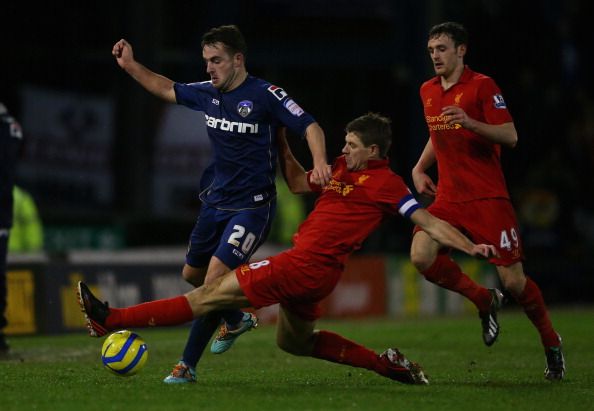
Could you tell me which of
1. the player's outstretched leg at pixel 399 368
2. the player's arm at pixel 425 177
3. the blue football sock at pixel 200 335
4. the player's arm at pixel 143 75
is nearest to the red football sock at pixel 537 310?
the player's arm at pixel 425 177

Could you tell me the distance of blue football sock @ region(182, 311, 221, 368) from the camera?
8273mm

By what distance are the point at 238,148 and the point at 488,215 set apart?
188 centimetres

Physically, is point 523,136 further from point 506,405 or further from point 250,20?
point 506,405

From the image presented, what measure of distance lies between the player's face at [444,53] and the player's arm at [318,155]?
1.32 metres

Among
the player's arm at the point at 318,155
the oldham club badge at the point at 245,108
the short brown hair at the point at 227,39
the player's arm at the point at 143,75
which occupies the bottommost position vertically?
the player's arm at the point at 318,155

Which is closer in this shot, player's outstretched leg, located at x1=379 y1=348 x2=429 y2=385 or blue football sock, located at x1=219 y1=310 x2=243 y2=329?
player's outstretched leg, located at x1=379 y1=348 x2=429 y2=385

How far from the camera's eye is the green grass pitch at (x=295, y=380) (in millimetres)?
7387

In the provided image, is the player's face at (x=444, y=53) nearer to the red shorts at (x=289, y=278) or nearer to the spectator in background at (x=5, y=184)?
the red shorts at (x=289, y=278)

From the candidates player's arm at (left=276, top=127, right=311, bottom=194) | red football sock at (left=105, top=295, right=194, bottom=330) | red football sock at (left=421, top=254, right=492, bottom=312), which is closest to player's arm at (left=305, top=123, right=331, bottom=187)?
player's arm at (left=276, top=127, right=311, bottom=194)

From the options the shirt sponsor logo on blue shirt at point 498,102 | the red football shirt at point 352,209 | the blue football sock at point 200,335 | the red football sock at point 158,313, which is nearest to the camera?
the red football sock at point 158,313

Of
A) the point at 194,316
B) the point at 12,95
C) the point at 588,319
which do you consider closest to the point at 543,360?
the point at 194,316

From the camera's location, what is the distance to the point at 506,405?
24.6ft

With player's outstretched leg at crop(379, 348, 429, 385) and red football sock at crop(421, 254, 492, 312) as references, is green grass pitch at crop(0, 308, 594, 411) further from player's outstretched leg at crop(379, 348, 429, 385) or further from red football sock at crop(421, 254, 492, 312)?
red football sock at crop(421, 254, 492, 312)

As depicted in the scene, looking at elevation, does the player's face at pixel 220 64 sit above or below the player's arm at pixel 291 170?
above
